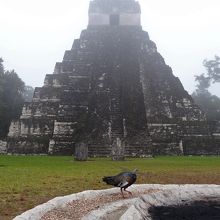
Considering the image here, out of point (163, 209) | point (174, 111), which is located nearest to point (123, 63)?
point (174, 111)

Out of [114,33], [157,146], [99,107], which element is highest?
Result: [114,33]

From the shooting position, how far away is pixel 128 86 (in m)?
31.2

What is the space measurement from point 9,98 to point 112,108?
471 inches

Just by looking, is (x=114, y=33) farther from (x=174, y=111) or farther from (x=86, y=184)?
(x=86, y=184)

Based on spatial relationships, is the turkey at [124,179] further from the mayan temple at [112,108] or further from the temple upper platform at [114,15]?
the temple upper platform at [114,15]

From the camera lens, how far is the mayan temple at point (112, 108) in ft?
89.9

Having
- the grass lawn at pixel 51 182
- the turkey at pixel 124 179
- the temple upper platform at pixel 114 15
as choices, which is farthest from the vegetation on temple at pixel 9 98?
the turkey at pixel 124 179

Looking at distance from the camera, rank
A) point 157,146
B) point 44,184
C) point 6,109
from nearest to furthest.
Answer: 1. point 44,184
2. point 157,146
3. point 6,109

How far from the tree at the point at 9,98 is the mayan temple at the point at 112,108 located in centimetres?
544

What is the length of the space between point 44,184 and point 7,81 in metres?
27.6

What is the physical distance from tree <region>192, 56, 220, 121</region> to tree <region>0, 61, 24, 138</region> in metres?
15.8

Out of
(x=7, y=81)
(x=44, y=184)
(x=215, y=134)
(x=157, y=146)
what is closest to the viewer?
(x=44, y=184)

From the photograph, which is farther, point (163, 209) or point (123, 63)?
point (123, 63)

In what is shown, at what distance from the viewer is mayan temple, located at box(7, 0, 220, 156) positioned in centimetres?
2741
